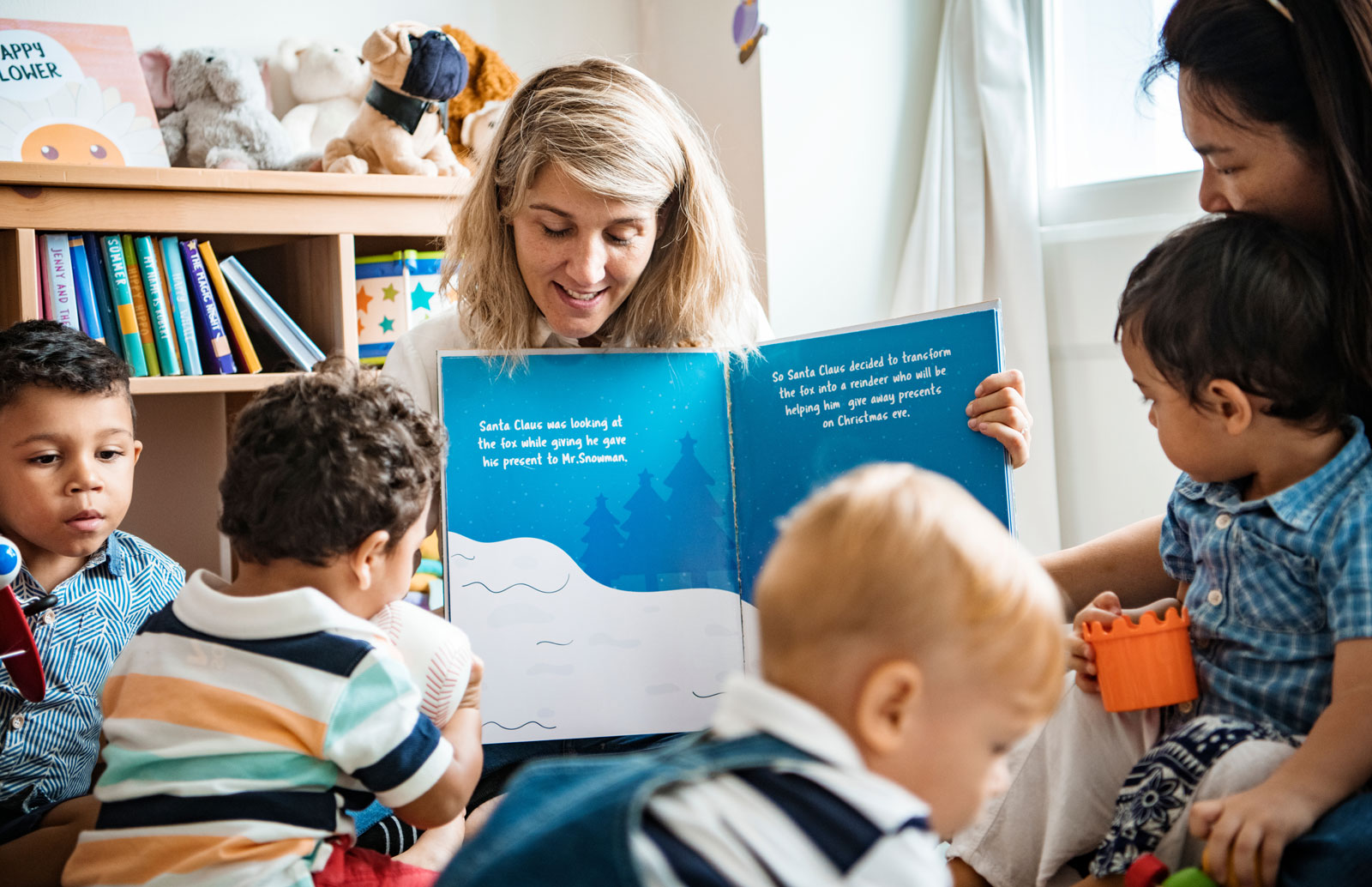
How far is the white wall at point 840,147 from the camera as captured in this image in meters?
2.10

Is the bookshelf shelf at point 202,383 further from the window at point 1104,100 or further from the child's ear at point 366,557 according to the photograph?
the window at point 1104,100

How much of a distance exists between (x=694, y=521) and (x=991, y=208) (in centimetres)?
103

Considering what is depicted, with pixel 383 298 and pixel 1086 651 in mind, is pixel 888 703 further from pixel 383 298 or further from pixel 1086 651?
pixel 383 298

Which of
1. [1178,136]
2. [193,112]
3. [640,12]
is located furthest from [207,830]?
[640,12]

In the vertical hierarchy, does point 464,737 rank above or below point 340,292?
below

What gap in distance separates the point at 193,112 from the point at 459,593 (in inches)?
46.9

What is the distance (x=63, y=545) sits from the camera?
135cm

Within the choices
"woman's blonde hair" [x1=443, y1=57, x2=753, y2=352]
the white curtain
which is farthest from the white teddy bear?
the white curtain

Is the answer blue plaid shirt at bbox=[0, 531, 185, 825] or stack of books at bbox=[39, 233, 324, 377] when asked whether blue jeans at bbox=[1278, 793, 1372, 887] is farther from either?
stack of books at bbox=[39, 233, 324, 377]

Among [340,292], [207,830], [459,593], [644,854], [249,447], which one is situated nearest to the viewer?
[644,854]

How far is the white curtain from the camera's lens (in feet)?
6.62

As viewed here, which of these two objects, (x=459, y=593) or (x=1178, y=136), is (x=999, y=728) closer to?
(x=459, y=593)

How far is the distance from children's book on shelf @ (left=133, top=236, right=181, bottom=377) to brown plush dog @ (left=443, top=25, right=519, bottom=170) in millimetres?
594

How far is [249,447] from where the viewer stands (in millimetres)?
1002
